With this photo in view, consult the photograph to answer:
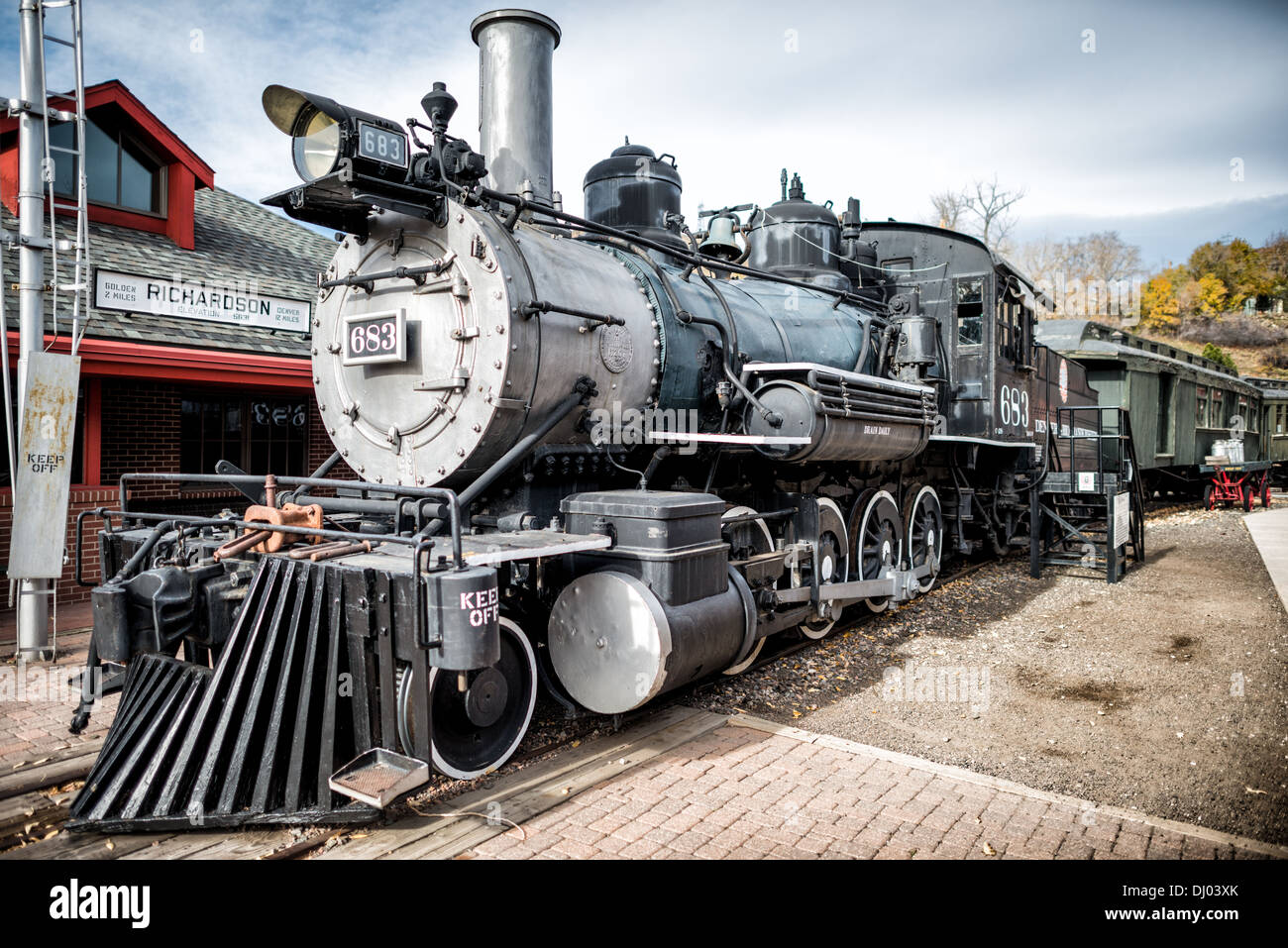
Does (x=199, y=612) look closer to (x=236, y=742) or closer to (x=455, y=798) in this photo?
(x=236, y=742)

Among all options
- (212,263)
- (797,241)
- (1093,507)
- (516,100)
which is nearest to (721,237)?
(797,241)

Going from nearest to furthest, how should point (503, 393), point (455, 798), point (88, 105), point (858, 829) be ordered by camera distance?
1. point (858, 829)
2. point (455, 798)
3. point (503, 393)
4. point (88, 105)

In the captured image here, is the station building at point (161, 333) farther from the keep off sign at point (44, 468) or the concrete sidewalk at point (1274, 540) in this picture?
the concrete sidewalk at point (1274, 540)

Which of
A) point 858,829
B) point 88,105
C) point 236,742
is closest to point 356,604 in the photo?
point 236,742

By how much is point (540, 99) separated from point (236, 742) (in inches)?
181

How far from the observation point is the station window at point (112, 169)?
8.91 metres

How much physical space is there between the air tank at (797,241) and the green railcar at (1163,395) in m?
9.91

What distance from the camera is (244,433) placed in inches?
351

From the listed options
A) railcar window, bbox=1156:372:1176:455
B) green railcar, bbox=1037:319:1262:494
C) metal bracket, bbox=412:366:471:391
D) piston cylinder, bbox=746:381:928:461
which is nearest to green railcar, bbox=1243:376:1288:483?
green railcar, bbox=1037:319:1262:494

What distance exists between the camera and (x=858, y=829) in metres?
3.31

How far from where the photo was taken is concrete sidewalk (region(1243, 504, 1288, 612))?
30.1ft

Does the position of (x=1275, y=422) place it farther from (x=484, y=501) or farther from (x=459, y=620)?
(x=459, y=620)

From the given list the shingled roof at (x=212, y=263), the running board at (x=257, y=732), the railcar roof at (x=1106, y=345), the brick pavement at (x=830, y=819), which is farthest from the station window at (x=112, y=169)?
the railcar roof at (x=1106, y=345)

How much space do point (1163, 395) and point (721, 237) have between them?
573 inches
